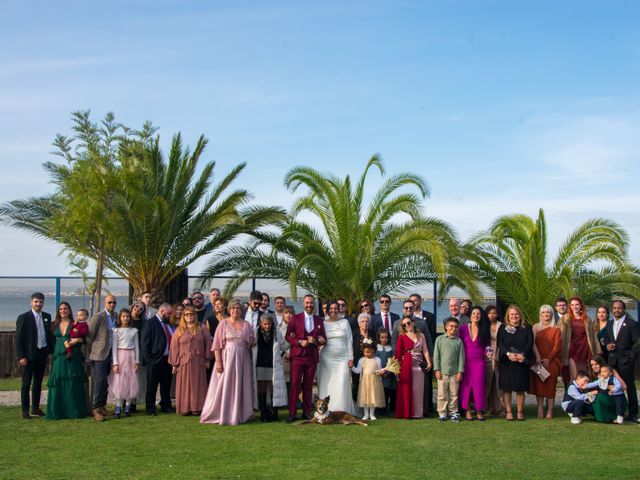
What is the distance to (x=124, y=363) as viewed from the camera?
12227mm

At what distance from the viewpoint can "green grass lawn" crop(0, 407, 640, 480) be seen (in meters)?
8.44

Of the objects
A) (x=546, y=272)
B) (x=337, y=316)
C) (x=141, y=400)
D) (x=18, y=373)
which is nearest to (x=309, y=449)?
(x=337, y=316)

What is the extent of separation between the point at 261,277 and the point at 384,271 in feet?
8.91

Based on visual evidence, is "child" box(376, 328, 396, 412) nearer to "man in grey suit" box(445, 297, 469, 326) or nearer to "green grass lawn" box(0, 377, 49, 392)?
"man in grey suit" box(445, 297, 469, 326)

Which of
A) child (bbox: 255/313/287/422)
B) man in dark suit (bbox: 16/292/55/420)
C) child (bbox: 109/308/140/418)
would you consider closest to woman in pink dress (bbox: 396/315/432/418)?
child (bbox: 255/313/287/422)

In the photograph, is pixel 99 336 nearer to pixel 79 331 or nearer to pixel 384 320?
pixel 79 331

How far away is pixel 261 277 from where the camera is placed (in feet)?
60.8

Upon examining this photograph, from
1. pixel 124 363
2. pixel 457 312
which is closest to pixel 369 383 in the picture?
pixel 457 312

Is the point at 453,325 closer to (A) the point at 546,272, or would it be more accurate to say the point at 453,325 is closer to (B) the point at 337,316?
(B) the point at 337,316

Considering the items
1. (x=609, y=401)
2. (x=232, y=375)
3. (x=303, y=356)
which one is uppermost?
(x=303, y=356)

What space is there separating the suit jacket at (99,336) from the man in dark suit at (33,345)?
2.30 ft

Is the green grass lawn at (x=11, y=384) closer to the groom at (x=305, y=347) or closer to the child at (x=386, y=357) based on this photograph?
the groom at (x=305, y=347)

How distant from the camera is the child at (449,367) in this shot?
39.8ft

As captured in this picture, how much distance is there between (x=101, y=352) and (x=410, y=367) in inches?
176
